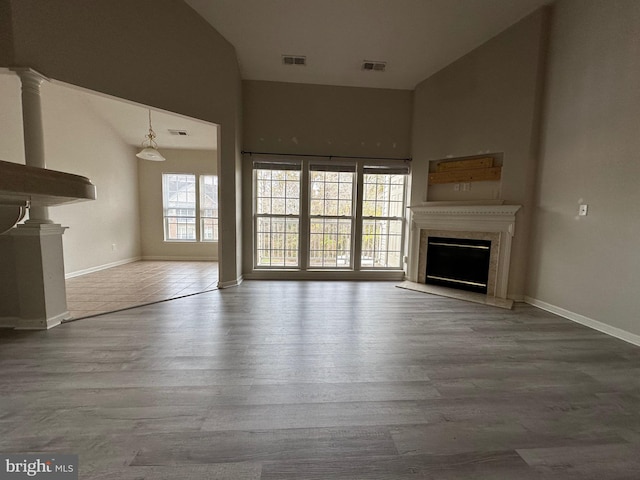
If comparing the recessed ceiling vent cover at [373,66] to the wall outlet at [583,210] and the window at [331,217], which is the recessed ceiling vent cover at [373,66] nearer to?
the window at [331,217]

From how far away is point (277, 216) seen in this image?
459 centimetres

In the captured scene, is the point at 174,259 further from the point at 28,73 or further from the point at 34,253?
the point at 28,73

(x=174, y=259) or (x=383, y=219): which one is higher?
(x=383, y=219)

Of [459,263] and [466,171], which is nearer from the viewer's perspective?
[466,171]

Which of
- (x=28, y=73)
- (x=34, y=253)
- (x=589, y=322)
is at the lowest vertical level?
(x=589, y=322)

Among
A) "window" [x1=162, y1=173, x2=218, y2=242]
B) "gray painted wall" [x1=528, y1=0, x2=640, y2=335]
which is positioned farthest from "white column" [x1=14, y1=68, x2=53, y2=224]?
"gray painted wall" [x1=528, y1=0, x2=640, y2=335]

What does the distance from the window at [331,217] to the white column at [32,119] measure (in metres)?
3.21

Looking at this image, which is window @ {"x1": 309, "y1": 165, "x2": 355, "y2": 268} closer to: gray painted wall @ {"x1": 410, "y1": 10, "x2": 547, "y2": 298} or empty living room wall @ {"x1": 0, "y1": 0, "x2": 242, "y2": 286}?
empty living room wall @ {"x1": 0, "y1": 0, "x2": 242, "y2": 286}

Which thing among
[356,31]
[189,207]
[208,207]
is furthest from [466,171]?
[189,207]

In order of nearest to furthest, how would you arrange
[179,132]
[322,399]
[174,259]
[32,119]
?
[322,399]
[32,119]
[179,132]
[174,259]

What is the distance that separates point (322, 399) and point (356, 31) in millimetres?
3935

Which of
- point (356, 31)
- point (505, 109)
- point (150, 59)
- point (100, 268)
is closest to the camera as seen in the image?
point (150, 59)

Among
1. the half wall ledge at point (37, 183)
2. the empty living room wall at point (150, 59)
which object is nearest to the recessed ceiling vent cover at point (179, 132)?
the empty living room wall at point (150, 59)

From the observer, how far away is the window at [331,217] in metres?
4.61
